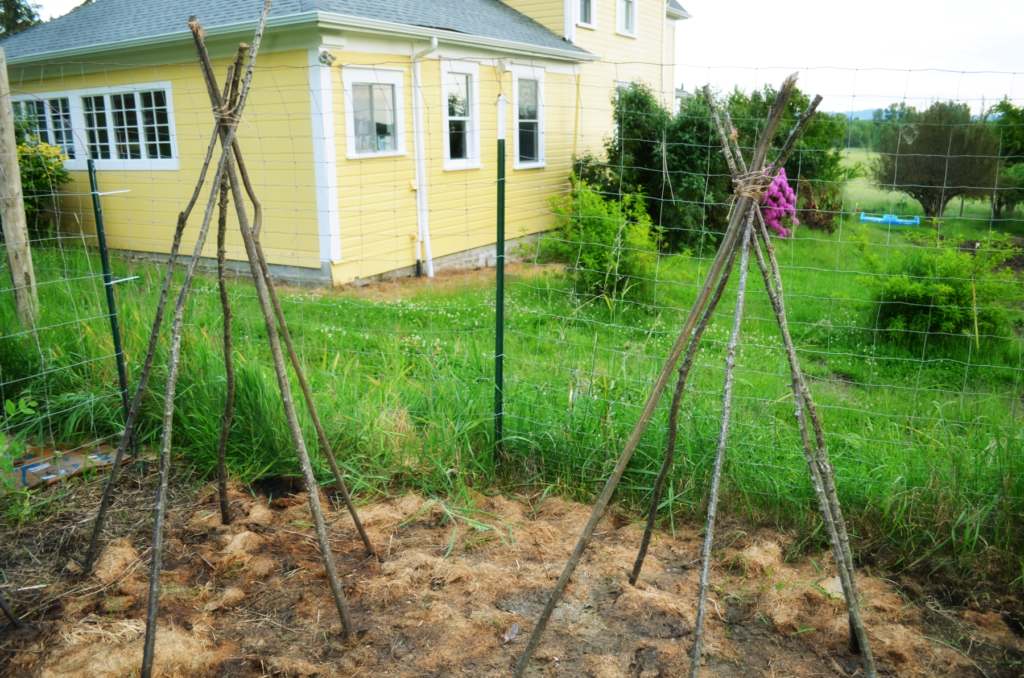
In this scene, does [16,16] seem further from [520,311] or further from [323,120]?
[520,311]

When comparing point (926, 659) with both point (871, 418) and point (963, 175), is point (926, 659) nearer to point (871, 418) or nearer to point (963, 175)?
point (871, 418)

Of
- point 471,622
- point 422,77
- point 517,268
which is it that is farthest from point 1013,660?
point 422,77

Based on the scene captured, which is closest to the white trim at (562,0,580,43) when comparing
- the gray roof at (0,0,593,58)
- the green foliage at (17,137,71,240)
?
the gray roof at (0,0,593,58)

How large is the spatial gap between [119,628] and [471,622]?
1.27 metres

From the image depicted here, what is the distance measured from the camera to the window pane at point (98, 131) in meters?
10.7

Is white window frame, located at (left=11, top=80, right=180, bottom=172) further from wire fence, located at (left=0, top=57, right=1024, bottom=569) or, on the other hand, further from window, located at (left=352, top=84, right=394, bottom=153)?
window, located at (left=352, top=84, right=394, bottom=153)

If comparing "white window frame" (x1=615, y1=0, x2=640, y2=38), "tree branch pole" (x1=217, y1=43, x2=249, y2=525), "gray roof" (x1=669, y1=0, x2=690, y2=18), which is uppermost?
"gray roof" (x1=669, y1=0, x2=690, y2=18)

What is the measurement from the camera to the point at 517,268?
1037cm

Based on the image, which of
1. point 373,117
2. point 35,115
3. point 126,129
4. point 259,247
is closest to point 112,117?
point 126,129

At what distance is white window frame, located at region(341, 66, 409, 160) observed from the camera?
8.83m

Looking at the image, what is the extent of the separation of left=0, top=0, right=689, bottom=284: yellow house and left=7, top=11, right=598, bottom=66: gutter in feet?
0.09

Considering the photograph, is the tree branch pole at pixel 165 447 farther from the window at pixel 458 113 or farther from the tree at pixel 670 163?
the tree at pixel 670 163

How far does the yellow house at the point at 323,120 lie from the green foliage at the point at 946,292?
10.7 ft

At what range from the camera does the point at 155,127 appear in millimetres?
10117
